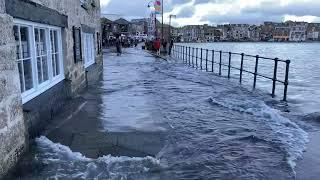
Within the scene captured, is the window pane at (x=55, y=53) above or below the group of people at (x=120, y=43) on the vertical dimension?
above

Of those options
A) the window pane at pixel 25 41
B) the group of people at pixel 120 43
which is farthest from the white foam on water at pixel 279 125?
the group of people at pixel 120 43

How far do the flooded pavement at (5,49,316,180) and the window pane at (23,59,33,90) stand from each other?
2.88 ft

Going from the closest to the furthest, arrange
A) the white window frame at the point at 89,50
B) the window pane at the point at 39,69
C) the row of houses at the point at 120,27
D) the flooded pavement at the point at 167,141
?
the flooded pavement at the point at 167,141 → the window pane at the point at 39,69 → the white window frame at the point at 89,50 → the row of houses at the point at 120,27

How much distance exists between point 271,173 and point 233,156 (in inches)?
29.7

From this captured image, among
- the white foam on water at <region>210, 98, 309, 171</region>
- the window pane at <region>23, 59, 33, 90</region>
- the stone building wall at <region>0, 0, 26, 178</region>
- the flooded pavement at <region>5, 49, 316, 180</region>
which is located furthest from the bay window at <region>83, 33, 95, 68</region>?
the stone building wall at <region>0, 0, 26, 178</region>

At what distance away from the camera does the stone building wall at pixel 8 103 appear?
4367mm

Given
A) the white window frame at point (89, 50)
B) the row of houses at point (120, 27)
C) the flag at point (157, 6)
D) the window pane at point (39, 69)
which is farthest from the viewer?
the row of houses at point (120, 27)

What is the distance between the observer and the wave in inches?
186

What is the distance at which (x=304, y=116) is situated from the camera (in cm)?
856

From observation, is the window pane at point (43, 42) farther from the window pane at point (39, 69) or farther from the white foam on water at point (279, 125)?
the white foam on water at point (279, 125)

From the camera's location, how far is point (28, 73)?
249 inches

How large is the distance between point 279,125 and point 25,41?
498 cm

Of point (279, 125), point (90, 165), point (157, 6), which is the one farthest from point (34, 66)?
point (157, 6)

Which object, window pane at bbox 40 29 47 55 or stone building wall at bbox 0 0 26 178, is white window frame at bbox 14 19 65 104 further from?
stone building wall at bbox 0 0 26 178
